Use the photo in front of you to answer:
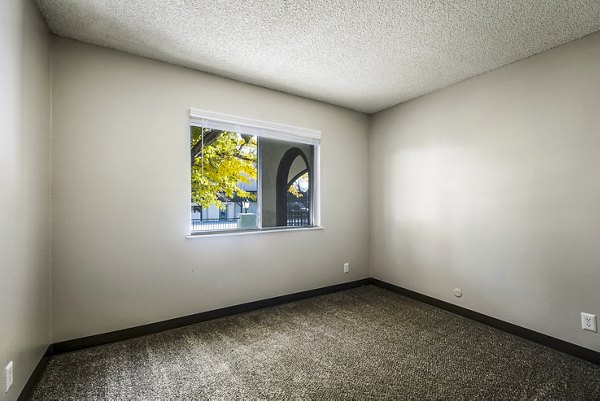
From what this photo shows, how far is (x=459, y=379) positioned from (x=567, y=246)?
141cm

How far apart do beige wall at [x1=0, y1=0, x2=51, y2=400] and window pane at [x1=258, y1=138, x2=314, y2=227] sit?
1.88m

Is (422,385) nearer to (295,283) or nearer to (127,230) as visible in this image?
(295,283)

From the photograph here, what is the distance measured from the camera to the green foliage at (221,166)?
112 inches

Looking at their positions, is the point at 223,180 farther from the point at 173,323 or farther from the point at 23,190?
the point at 23,190

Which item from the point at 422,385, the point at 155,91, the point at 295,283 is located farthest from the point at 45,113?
the point at 422,385

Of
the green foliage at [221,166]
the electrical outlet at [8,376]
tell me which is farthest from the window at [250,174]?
the electrical outlet at [8,376]

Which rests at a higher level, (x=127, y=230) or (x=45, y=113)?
(x=45, y=113)

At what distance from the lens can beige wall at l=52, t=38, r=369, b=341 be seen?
87.7 inches

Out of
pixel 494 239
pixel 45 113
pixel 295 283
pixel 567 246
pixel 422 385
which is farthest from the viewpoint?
pixel 295 283

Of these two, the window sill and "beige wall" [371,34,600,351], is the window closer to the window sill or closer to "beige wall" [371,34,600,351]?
the window sill

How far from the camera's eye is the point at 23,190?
1.70 metres

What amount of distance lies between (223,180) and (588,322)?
10.9 feet

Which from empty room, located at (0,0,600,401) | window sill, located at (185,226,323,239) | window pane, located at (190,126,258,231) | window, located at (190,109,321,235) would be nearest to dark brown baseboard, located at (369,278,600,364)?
empty room, located at (0,0,600,401)

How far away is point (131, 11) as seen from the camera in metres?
1.93
